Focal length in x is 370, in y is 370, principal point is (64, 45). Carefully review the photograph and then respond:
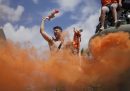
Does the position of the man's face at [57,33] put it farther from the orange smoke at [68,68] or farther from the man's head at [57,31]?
the orange smoke at [68,68]

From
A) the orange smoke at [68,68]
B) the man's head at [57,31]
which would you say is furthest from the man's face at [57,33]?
the orange smoke at [68,68]

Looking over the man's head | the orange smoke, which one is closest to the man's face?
the man's head

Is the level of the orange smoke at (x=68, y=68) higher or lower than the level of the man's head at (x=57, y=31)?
lower

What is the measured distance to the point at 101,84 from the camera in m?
8.45

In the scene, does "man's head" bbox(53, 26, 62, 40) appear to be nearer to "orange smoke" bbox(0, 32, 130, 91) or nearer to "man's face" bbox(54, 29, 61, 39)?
"man's face" bbox(54, 29, 61, 39)

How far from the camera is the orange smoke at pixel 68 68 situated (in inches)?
322

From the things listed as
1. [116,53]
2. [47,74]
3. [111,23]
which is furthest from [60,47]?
[116,53]

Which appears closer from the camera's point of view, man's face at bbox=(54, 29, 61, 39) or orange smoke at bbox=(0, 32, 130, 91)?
orange smoke at bbox=(0, 32, 130, 91)

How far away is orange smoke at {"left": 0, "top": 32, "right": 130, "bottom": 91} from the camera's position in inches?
322

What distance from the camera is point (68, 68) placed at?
384 inches

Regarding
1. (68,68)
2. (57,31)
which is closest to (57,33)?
(57,31)

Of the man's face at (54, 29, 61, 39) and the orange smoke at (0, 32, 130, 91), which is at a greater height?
the man's face at (54, 29, 61, 39)

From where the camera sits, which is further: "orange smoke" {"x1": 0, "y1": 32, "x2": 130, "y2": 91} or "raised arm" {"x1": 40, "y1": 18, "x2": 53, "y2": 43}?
"raised arm" {"x1": 40, "y1": 18, "x2": 53, "y2": 43}

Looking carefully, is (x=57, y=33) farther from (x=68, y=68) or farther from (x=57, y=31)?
(x=68, y=68)
